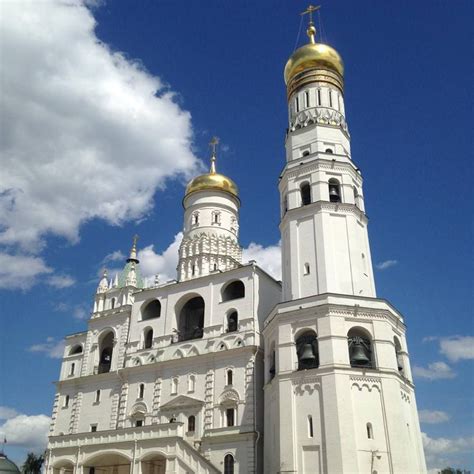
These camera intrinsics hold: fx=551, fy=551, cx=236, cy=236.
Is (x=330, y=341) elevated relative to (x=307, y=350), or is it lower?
elevated

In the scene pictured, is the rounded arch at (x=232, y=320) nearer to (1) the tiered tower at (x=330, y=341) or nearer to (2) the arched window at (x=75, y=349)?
(1) the tiered tower at (x=330, y=341)

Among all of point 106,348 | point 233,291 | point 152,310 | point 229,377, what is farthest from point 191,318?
point 106,348

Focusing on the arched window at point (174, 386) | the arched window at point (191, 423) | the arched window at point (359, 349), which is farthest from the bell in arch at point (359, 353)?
the arched window at point (174, 386)

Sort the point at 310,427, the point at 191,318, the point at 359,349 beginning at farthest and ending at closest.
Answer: the point at 191,318 < the point at 359,349 < the point at 310,427

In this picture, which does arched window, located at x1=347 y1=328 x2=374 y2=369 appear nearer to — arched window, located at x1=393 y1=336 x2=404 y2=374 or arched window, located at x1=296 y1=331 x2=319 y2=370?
arched window, located at x1=296 y1=331 x2=319 y2=370

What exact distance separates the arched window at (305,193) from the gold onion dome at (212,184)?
429 inches

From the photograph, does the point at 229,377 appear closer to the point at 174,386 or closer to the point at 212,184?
the point at 174,386

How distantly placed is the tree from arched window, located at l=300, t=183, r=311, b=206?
33750mm

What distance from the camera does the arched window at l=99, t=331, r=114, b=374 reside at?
125 feet

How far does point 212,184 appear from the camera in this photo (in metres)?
41.6

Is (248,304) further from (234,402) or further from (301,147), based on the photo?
(301,147)

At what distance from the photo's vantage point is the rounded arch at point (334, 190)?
3117 centimetres

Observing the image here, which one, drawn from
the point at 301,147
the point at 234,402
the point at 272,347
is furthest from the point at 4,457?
the point at 301,147

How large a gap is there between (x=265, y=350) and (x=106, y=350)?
14874 mm
